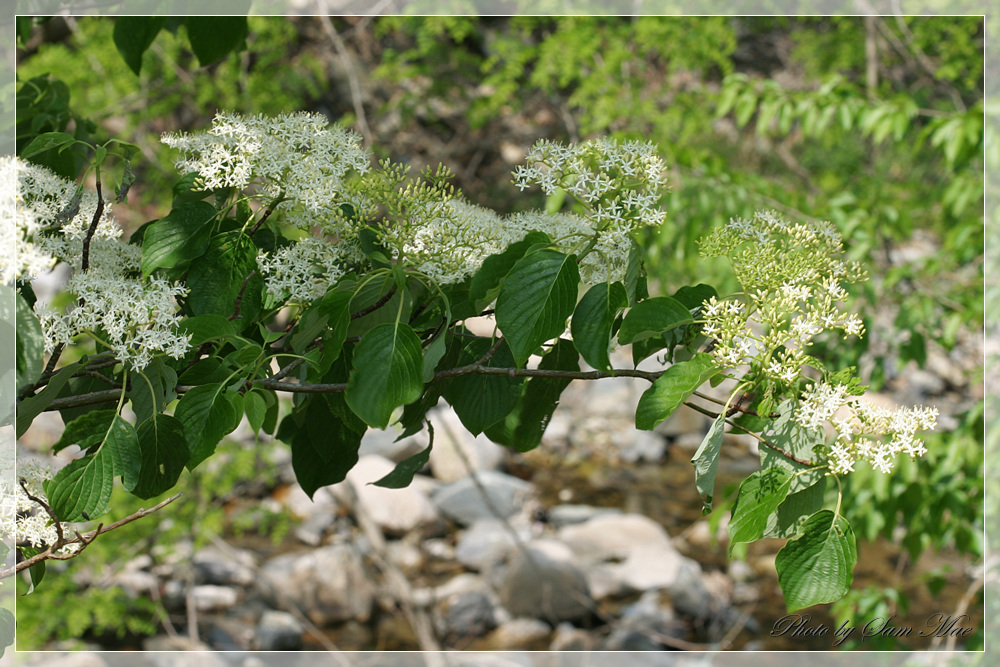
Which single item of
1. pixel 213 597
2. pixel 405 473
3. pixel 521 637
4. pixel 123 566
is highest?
pixel 405 473

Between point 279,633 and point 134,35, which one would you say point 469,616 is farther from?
point 134,35

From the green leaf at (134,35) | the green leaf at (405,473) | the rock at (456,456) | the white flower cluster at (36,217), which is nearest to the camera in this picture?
the white flower cluster at (36,217)

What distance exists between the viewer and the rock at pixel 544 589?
3.10m

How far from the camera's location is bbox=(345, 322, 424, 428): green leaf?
0.48 metres

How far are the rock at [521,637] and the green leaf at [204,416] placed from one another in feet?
9.24

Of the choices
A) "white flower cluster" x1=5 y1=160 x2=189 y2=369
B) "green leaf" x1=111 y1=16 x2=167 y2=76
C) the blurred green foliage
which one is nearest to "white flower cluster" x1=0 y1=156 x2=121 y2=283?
"white flower cluster" x1=5 y1=160 x2=189 y2=369

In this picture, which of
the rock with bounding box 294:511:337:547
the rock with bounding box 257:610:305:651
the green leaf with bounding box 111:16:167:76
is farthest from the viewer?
the rock with bounding box 294:511:337:547

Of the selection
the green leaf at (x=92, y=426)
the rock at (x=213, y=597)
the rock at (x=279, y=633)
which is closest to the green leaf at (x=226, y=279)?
the green leaf at (x=92, y=426)

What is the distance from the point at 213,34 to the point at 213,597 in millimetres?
2900

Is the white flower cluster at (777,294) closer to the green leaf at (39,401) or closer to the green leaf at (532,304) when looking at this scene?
the green leaf at (532,304)

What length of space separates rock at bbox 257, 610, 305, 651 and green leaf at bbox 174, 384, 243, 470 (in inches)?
110

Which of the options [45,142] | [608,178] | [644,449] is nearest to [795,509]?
[608,178]

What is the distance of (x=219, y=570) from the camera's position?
3305mm

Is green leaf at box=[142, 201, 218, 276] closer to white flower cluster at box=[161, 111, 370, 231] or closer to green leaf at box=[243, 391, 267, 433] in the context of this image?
white flower cluster at box=[161, 111, 370, 231]
